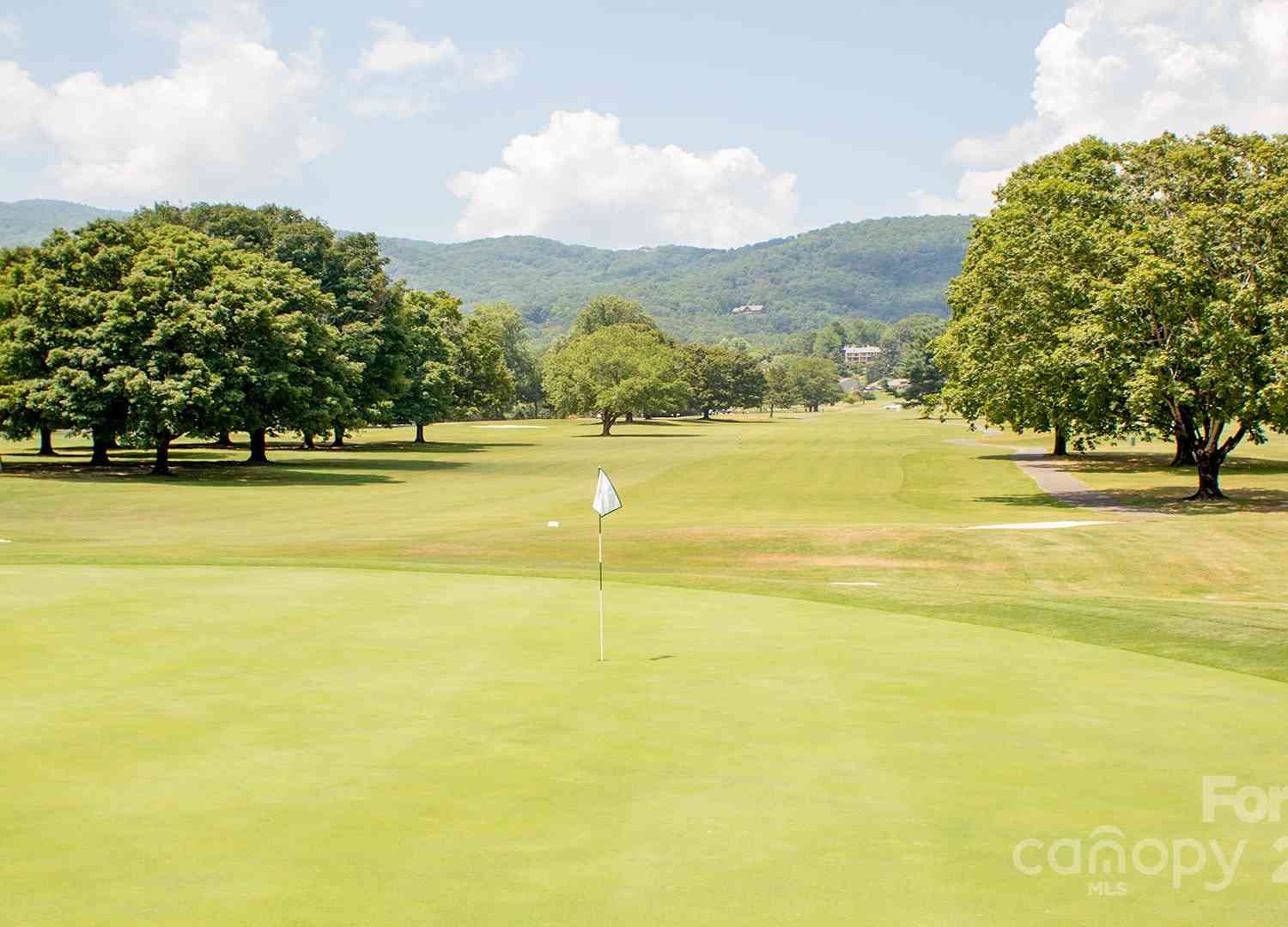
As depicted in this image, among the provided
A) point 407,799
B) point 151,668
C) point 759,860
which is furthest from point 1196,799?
point 151,668

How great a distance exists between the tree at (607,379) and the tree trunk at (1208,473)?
90.2 m

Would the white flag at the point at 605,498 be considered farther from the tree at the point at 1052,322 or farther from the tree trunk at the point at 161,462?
the tree trunk at the point at 161,462

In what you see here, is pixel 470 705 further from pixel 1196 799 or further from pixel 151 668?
pixel 1196 799

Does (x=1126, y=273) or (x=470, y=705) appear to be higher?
(x=1126, y=273)

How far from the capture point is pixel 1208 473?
1711 inches

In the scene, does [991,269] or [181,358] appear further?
[181,358]

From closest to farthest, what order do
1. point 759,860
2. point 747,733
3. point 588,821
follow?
point 759,860, point 588,821, point 747,733

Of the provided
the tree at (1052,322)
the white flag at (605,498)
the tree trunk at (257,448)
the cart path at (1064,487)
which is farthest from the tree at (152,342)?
the white flag at (605,498)

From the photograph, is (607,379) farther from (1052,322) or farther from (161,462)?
(1052,322)

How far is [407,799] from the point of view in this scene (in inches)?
308

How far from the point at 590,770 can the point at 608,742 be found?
2.61ft

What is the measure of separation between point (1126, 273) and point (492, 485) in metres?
32.1

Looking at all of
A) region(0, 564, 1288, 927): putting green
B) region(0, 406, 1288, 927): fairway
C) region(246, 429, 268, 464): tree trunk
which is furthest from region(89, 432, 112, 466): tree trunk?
region(0, 564, 1288, 927): putting green

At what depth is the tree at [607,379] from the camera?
435 ft
